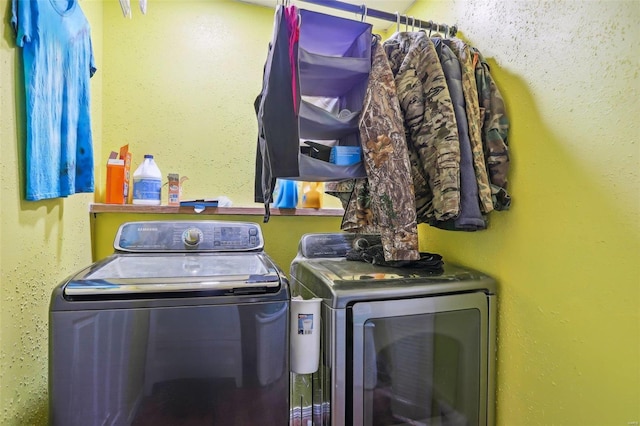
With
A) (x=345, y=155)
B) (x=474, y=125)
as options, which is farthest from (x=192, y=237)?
(x=474, y=125)

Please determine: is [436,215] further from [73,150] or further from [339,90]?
[73,150]

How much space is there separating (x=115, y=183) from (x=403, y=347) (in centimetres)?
163

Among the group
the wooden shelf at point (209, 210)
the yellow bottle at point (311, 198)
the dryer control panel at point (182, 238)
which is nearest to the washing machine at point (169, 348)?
the dryer control panel at point (182, 238)

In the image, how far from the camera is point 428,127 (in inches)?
46.8

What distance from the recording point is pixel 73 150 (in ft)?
4.13

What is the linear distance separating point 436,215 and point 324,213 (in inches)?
37.5

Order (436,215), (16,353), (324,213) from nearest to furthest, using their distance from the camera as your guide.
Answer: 1. (16,353)
2. (436,215)
3. (324,213)

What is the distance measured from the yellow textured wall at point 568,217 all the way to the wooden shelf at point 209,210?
963 millimetres

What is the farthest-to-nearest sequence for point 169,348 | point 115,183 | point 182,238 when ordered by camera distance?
point 115,183 → point 182,238 → point 169,348

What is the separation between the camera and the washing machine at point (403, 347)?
3.53 feet

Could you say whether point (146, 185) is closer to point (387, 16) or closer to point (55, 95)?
point (55, 95)

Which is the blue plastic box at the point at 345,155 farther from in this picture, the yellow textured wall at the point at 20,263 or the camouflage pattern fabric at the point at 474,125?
the yellow textured wall at the point at 20,263

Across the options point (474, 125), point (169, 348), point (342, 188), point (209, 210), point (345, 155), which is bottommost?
point (169, 348)

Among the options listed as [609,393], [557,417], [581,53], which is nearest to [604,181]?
[581,53]
